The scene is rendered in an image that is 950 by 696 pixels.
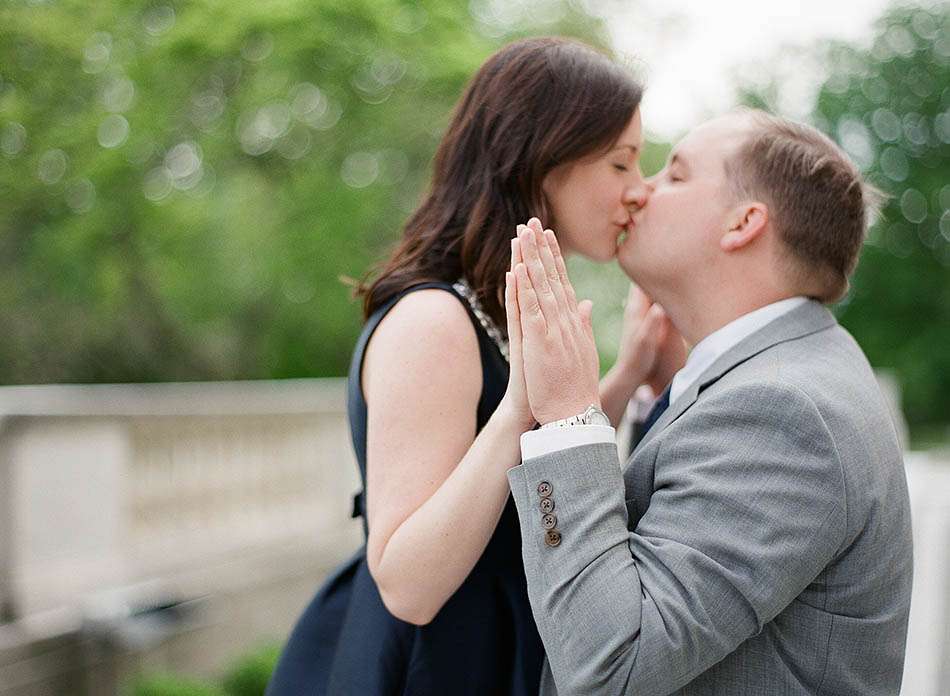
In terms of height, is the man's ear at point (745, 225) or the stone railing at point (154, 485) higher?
the man's ear at point (745, 225)

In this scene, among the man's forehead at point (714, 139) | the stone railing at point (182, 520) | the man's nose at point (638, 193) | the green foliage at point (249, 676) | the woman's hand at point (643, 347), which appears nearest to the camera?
the man's forehead at point (714, 139)

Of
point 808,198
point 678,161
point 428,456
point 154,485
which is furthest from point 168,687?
point 808,198

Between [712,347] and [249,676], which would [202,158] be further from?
[712,347]

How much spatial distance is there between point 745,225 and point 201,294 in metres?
13.5

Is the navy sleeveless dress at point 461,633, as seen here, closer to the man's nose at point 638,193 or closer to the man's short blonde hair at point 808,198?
the man's nose at point 638,193

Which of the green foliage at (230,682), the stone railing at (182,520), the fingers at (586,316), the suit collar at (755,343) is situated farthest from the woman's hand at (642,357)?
the green foliage at (230,682)

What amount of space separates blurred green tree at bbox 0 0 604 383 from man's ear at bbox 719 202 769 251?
343cm

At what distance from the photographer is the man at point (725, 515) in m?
1.71

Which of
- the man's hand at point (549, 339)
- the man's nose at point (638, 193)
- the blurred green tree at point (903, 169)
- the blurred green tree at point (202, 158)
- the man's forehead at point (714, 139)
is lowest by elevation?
the blurred green tree at point (903, 169)

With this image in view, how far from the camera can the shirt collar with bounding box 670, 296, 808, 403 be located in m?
2.13

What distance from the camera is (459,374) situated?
213 centimetres

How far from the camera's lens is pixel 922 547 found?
461 cm

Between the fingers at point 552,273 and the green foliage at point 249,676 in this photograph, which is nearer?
the fingers at point 552,273

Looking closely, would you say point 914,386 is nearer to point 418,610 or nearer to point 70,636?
point 70,636
